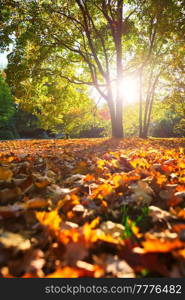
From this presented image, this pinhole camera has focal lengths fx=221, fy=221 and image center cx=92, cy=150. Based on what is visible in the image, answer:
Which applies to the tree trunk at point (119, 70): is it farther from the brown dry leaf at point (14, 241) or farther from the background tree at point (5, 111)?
the background tree at point (5, 111)

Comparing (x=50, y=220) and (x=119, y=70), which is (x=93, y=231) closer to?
(x=50, y=220)

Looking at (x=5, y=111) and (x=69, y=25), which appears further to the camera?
(x=5, y=111)

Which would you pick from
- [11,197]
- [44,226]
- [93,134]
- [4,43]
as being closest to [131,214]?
[44,226]

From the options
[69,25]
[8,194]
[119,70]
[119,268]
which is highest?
[69,25]

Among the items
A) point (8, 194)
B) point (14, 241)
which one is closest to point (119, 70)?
point (8, 194)

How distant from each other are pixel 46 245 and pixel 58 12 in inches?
415

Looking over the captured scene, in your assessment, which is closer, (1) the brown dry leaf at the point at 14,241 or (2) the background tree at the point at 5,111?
(1) the brown dry leaf at the point at 14,241

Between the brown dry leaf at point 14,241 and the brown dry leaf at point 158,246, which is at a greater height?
the brown dry leaf at point 158,246

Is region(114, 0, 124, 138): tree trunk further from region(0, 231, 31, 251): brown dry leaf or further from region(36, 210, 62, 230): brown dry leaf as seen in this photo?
region(0, 231, 31, 251): brown dry leaf

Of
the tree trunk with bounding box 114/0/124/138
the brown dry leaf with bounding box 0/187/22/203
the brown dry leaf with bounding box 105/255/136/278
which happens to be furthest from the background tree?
the brown dry leaf with bounding box 105/255/136/278

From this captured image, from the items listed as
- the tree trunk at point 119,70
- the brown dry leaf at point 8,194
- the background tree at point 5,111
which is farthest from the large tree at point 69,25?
the background tree at point 5,111

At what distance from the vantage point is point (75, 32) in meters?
11.3

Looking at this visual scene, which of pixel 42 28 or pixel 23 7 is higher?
pixel 23 7

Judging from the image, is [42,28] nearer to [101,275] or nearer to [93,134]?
[101,275]
